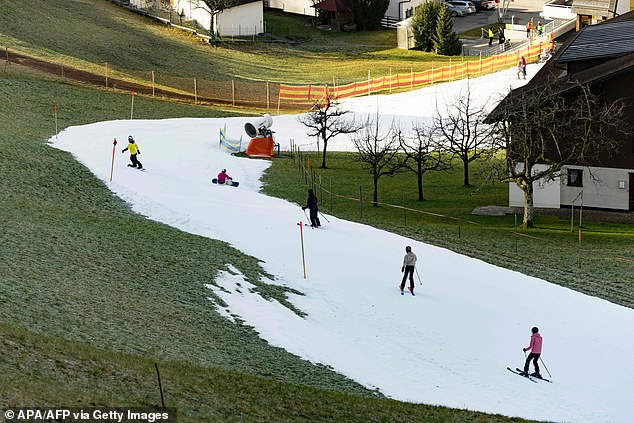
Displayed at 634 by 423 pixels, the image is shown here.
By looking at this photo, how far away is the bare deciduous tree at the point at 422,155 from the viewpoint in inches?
2190

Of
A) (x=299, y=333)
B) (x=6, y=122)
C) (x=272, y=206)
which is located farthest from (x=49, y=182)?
(x=299, y=333)

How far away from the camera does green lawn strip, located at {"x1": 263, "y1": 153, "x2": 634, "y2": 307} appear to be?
40.3 metres

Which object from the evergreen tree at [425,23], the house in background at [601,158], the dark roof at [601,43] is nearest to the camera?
the house in background at [601,158]

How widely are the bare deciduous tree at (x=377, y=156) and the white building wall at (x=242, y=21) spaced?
33715 millimetres

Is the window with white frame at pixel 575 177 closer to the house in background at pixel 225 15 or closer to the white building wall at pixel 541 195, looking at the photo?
the white building wall at pixel 541 195

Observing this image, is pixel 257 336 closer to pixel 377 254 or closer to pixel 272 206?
pixel 377 254

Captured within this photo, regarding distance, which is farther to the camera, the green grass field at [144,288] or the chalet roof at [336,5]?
the chalet roof at [336,5]

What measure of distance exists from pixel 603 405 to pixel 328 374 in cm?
733

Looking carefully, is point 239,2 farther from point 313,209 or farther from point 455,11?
point 313,209

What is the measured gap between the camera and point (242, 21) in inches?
4281

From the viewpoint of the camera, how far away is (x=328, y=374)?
1080 inches

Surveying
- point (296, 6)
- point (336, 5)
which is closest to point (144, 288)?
point (336, 5)

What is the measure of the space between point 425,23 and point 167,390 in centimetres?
8609

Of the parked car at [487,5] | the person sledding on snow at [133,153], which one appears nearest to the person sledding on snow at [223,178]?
the person sledding on snow at [133,153]
